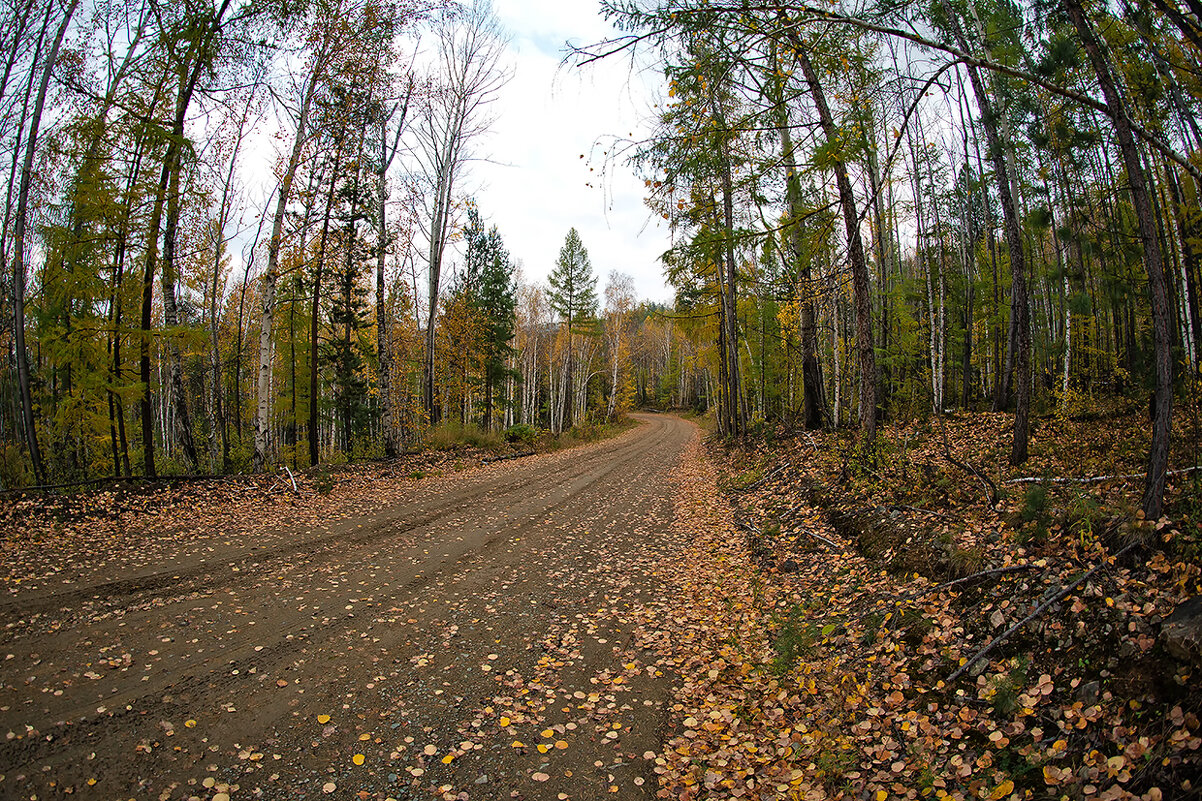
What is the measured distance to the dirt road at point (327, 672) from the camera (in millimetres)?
2932

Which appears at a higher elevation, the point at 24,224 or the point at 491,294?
the point at 491,294

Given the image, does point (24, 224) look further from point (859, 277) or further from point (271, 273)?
point (859, 277)

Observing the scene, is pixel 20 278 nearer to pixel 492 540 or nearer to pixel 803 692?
pixel 492 540

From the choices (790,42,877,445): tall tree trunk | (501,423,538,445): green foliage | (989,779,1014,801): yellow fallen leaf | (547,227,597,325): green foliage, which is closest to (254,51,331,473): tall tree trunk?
(501,423,538,445): green foliage

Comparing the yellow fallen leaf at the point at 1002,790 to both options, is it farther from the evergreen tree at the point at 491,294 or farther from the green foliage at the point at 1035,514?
the evergreen tree at the point at 491,294

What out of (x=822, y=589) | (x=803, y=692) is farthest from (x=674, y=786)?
(x=822, y=589)

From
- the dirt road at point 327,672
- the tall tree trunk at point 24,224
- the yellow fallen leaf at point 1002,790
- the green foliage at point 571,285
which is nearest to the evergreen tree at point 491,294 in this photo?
the green foliage at point 571,285

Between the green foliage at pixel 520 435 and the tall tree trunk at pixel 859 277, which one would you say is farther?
the green foliage at pixel 520 435

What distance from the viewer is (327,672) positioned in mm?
3936

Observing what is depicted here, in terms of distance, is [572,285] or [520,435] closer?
[520,435]

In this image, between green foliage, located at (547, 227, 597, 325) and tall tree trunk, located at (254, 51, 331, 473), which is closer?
tall tree trunk, located at (254, 51, 331, 473)

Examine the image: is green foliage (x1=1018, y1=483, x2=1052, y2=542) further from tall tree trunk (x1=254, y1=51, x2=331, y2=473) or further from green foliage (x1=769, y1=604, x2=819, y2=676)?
tall tree trunk (x1=254, y1=51, x2=331, y2=473)

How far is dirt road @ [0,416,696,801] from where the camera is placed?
2.93 m

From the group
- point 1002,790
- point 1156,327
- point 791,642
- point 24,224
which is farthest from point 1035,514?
point 24,224
